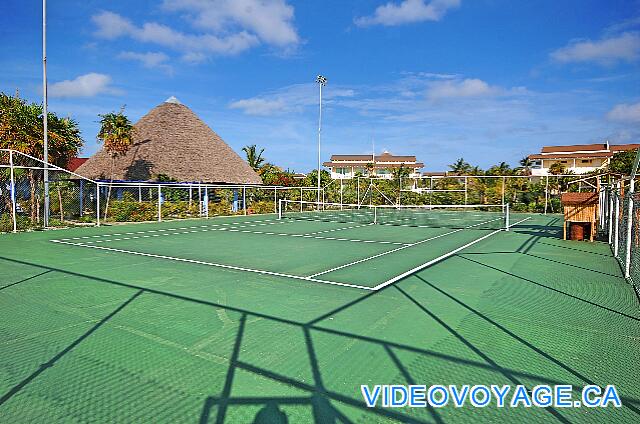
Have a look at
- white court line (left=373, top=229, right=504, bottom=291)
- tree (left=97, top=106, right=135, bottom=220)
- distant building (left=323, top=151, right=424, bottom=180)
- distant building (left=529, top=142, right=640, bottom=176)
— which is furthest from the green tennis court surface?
distant building (left=323, top=151, right=424, bottom=180)

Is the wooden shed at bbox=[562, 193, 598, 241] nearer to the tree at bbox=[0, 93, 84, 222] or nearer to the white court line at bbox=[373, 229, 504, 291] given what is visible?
the white court line at bbox=[373, 229, 504, 291]

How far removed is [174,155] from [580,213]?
27546 mm

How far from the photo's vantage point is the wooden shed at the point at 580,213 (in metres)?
13.7

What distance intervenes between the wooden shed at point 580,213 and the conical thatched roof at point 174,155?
2473 cm

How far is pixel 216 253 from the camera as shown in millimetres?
11289

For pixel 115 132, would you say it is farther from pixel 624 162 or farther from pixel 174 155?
pixel 624 162

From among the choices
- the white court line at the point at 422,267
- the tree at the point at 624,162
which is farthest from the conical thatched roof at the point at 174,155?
the tree at the point at 624,162

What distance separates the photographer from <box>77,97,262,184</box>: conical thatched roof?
30844 mm

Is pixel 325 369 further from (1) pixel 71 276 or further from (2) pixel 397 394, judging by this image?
(1) pixel 71 276

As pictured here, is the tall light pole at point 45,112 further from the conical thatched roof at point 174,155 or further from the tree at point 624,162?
the tree at point 624,162

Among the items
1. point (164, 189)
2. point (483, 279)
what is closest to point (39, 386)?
point (483, 279)

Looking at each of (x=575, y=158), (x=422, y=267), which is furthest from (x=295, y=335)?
(x=575, y=158)

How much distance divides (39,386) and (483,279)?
24.1ft

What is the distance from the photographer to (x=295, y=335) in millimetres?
4945
